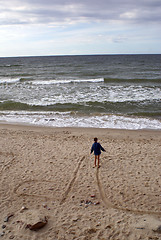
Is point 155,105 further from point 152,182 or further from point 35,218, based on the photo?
point 35,218

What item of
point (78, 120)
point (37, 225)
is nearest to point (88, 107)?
point (78, 120)

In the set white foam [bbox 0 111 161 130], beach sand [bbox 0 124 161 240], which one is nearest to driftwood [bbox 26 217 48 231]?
beach sand [bbox 0 124 161 240]

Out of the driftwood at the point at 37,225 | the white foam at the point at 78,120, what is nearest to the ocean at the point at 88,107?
the white foam at the point at 78,120

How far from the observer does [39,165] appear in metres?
7.77

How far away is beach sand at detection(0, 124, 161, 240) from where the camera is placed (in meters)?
4.57

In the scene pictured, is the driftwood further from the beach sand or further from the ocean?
the ocean

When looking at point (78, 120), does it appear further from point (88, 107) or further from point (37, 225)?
point (37, 225)

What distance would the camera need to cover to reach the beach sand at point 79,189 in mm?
4566

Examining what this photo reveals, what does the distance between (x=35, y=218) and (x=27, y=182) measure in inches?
77.5

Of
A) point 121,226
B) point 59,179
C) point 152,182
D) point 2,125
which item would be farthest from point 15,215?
point 2,125

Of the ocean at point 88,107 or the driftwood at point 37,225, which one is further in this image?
the ocean at point 88,107

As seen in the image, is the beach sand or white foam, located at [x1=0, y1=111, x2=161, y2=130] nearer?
the beach sand

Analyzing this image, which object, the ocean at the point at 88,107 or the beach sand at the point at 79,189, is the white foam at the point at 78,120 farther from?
the beach sand at the point at 79,189

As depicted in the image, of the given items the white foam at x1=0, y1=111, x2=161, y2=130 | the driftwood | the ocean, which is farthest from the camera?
the ocean
